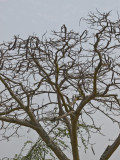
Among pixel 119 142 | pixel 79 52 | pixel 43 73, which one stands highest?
pixel 43 73

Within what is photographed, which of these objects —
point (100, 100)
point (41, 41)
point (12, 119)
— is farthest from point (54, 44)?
point (100, 100)

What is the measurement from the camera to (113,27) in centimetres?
293

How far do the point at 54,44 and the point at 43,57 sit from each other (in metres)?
0.24

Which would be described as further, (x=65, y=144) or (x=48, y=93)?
(x=65, y=144)

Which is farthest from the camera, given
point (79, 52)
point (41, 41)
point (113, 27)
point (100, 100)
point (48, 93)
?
point (100, 100)

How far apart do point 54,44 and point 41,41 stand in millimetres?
173

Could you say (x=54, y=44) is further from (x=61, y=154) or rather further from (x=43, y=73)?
(x=61, y=154)

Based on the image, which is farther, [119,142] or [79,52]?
[79,52]

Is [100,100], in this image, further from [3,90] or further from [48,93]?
[3,90]

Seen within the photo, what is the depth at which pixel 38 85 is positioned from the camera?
375 cm

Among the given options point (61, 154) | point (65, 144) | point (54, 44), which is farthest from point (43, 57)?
point (65, 144)

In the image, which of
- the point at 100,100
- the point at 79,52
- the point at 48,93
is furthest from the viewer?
the point at 100,100

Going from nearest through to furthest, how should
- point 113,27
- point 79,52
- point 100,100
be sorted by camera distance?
point 113,27 < point 79,52 < point 100,100

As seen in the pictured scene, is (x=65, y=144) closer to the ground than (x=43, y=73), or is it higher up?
closer to the ground
